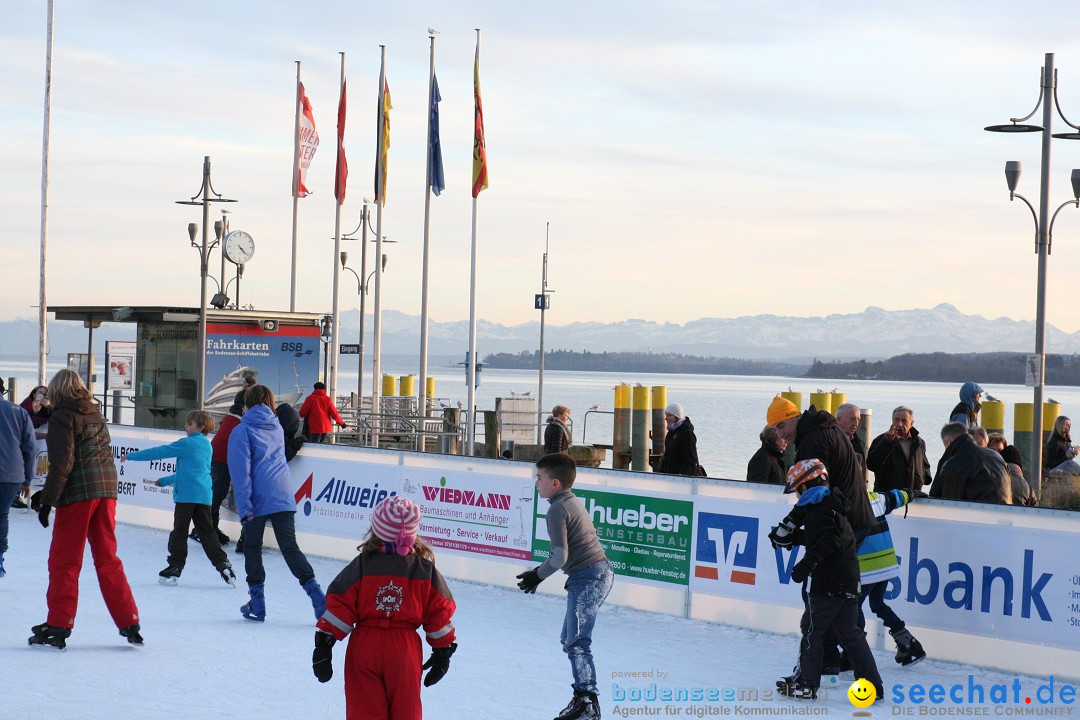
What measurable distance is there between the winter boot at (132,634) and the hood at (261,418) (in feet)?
5.57

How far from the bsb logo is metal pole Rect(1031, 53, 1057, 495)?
29.5ft

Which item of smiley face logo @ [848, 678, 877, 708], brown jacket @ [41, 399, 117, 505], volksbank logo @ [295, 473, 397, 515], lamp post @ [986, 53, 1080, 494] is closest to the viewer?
smiley face logo @ [848, 678, 877, 708]

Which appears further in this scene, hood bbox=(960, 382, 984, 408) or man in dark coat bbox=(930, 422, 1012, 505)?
hood bbox=(960, 382, 984, 408)

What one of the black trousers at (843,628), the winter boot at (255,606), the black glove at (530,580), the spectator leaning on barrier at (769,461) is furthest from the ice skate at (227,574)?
the black trousers at (843,628)

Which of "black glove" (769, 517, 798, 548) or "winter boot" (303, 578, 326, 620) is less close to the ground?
"black glove" (769, 517, 798, 548)

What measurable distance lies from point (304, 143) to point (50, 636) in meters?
23.5

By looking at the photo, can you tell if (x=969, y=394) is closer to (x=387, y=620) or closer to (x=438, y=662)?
(x=438, y=662)

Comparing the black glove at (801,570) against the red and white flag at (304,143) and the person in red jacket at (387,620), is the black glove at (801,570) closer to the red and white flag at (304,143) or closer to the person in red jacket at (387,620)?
the person in red jacket at (387,620)

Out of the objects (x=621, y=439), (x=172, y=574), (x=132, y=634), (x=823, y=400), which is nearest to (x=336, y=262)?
(x=621, y=439)

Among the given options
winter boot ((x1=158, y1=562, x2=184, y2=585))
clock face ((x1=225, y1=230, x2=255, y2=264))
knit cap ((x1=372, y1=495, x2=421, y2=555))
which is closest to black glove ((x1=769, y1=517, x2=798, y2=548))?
knit cap ((x1=372, y1=495, x2=421, y2=555))

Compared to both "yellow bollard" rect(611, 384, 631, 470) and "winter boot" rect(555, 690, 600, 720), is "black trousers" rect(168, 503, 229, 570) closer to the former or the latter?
"winter boot" rect(555, 690, 600, 720)

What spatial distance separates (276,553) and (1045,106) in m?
11.8

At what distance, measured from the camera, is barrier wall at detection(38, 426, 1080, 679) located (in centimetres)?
838

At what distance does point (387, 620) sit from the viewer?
5.05 m
